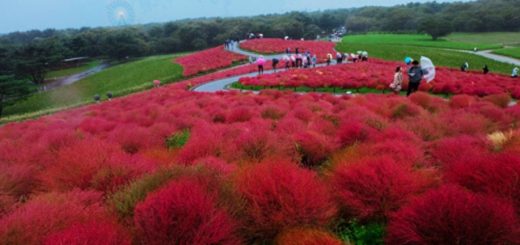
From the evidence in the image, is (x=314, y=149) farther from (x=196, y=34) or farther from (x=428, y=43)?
(x=196, y=34)

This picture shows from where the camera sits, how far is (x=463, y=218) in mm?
3535

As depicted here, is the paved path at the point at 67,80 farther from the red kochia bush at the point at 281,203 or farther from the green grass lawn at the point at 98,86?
the red kochia bush at the point at 281,203

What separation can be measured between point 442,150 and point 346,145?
1.93 m

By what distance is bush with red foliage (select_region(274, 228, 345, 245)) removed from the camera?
3.55 metres

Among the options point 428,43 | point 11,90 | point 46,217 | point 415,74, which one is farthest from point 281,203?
point 428,43

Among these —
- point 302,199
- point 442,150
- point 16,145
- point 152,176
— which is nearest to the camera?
point 302,199

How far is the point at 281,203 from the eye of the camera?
4035 millimetres

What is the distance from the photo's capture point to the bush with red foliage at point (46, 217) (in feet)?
11.5

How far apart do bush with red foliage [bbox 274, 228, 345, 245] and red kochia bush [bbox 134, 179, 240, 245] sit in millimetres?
533

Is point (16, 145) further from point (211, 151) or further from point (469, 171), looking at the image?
point (469, 171)

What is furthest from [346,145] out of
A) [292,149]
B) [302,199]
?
[302,199]

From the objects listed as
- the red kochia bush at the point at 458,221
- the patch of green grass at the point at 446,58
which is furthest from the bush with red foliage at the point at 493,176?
the patch of green grass at the point at 446,58

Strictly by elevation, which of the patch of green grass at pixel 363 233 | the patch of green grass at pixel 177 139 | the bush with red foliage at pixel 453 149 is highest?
the bush with red foliage at pixel 453 149

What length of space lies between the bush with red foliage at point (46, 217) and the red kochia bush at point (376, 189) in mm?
3112
